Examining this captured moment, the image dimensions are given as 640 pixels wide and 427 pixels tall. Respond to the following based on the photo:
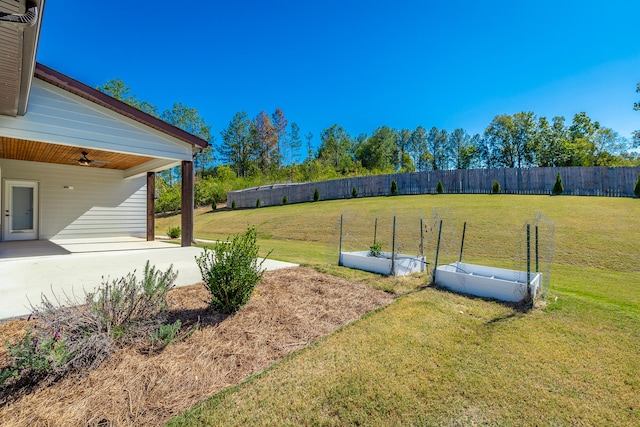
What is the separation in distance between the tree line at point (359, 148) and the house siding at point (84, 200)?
45.1ft

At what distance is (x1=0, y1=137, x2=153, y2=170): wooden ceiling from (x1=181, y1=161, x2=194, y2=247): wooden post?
177cm

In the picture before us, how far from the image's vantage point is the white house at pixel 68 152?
12.3 feet

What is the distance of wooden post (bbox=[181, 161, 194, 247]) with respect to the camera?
7.67 meters

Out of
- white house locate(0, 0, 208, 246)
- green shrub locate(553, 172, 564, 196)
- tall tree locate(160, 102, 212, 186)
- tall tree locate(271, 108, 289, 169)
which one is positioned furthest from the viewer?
tall tree locate(271, 108, 289, 169)

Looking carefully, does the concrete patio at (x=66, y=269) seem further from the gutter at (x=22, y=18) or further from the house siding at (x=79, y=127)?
the gutter at (x=22, y=18)

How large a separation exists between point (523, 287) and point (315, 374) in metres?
3.16

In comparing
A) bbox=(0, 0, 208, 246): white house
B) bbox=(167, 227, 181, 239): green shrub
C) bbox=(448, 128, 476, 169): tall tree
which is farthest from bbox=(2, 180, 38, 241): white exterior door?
bbox=(448, 128, 476, 169): tall tree

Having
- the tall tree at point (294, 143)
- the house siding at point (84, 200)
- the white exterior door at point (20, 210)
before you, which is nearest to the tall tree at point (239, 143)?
the tall tree at point (294, 143)

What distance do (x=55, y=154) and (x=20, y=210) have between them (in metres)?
2.87

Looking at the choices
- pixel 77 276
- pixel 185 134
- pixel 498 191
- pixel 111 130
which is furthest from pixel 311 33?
pixel 77 276

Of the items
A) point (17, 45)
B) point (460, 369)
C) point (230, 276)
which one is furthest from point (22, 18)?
point (460, 369)

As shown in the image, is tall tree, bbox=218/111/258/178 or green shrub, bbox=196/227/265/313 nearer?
green shrub, bbox=196/227/265/313

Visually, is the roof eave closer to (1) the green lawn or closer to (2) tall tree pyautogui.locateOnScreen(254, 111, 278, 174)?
(1) the green lawn

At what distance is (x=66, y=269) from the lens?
5027 millimetres
